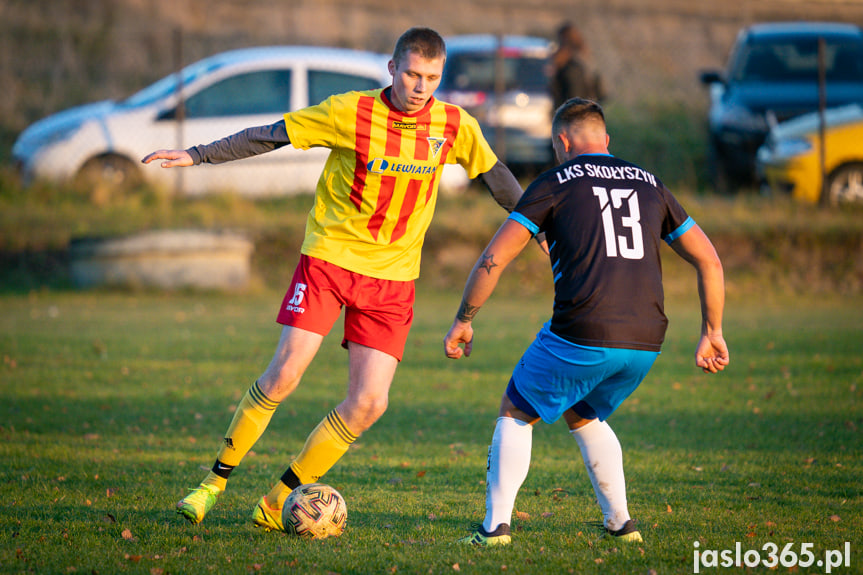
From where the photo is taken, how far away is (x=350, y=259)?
4.71 m

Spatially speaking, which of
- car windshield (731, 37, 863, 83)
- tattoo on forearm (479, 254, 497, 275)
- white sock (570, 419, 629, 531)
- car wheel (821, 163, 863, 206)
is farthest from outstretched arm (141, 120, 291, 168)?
car windshield (731, 37, 863, 83)

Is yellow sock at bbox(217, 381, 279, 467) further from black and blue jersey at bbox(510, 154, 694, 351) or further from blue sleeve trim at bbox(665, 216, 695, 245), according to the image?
blue sleeve trim at bbox(665, 216, 695, 245)

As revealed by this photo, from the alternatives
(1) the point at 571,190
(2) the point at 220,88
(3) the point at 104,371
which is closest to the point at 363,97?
(1) the point at 571,190

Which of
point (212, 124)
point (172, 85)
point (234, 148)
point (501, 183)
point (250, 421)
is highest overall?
point (172, 85)

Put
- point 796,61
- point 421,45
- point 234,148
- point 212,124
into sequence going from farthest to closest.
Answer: point 796,61
point 212,124
point 234,148
point 421,45

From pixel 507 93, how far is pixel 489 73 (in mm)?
525

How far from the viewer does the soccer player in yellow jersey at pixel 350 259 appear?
4.64 meters

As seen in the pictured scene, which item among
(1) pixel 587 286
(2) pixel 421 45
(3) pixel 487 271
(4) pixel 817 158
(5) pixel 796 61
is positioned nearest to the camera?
(1) pixel 587 286

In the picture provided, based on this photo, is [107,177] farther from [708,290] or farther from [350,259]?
[708,290]

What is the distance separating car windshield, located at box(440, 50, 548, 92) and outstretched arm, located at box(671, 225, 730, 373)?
11981 mm

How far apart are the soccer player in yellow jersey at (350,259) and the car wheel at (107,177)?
11.3m

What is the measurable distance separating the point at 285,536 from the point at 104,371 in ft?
16.9

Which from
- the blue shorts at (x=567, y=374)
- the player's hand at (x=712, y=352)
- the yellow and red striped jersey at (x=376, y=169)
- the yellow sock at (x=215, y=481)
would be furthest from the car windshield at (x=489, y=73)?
the blue shorts at (x=567, y=374)

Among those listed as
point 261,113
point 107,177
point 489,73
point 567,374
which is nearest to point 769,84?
point 489,73
